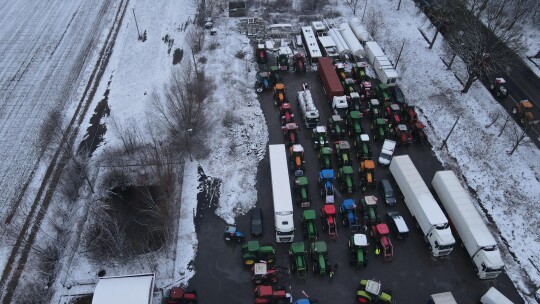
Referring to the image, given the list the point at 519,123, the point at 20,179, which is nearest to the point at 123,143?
the point at 20,179

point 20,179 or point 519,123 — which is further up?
point 519,123

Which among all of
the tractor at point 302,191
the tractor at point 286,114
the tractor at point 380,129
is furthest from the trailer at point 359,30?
the tractor at point 302,191

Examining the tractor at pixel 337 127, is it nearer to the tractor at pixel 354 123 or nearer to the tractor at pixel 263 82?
the tractor at pixel 354 123

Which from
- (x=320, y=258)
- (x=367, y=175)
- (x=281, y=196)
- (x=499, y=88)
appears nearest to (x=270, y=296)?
(x=320, y=258)

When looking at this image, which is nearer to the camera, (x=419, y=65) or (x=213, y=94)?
(x=213, y=94)

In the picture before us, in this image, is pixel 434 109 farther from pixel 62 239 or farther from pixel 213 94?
pixel 62 239
